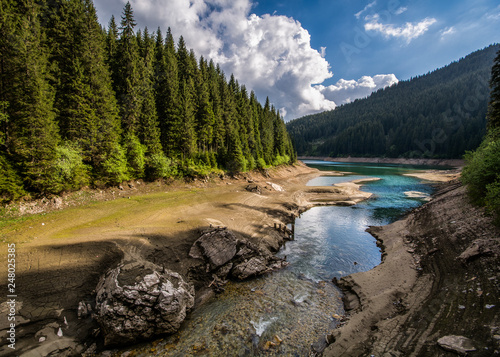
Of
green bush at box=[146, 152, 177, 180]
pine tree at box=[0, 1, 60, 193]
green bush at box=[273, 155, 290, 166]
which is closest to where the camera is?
pine tree at box=[0, 1, 60, 193]

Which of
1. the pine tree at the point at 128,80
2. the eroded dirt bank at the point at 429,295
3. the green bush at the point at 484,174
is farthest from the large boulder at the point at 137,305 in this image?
the pine tree at the point at 128,80

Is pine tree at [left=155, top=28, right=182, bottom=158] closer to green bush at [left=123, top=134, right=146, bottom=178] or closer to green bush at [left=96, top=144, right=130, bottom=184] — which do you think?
green bush at [left=123, top=134, right=146, bottom=178]

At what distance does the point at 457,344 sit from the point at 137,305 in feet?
42.2

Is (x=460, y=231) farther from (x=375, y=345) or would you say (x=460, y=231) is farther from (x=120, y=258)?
(x=120, y=258)

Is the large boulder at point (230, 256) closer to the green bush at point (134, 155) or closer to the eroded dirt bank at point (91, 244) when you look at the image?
the eroded dirt bank at point (91, 244)

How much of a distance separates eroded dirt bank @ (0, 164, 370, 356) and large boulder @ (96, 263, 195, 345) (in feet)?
3.18

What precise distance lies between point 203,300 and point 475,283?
14.6 metres

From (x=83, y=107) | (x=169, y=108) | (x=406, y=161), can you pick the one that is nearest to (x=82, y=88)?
(x=83, y=107)

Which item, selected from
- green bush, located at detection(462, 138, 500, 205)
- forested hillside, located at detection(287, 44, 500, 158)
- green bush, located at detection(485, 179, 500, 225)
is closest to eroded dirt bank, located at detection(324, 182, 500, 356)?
green bush, located at detection(485, 179, 500, 225)

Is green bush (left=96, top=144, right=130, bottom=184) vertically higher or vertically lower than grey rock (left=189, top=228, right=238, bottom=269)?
higher

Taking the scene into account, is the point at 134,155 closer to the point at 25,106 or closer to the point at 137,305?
the point at 25,106

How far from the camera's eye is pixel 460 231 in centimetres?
1599

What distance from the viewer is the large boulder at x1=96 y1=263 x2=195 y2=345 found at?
9041 mm

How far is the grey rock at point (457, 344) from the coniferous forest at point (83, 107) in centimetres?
2939
